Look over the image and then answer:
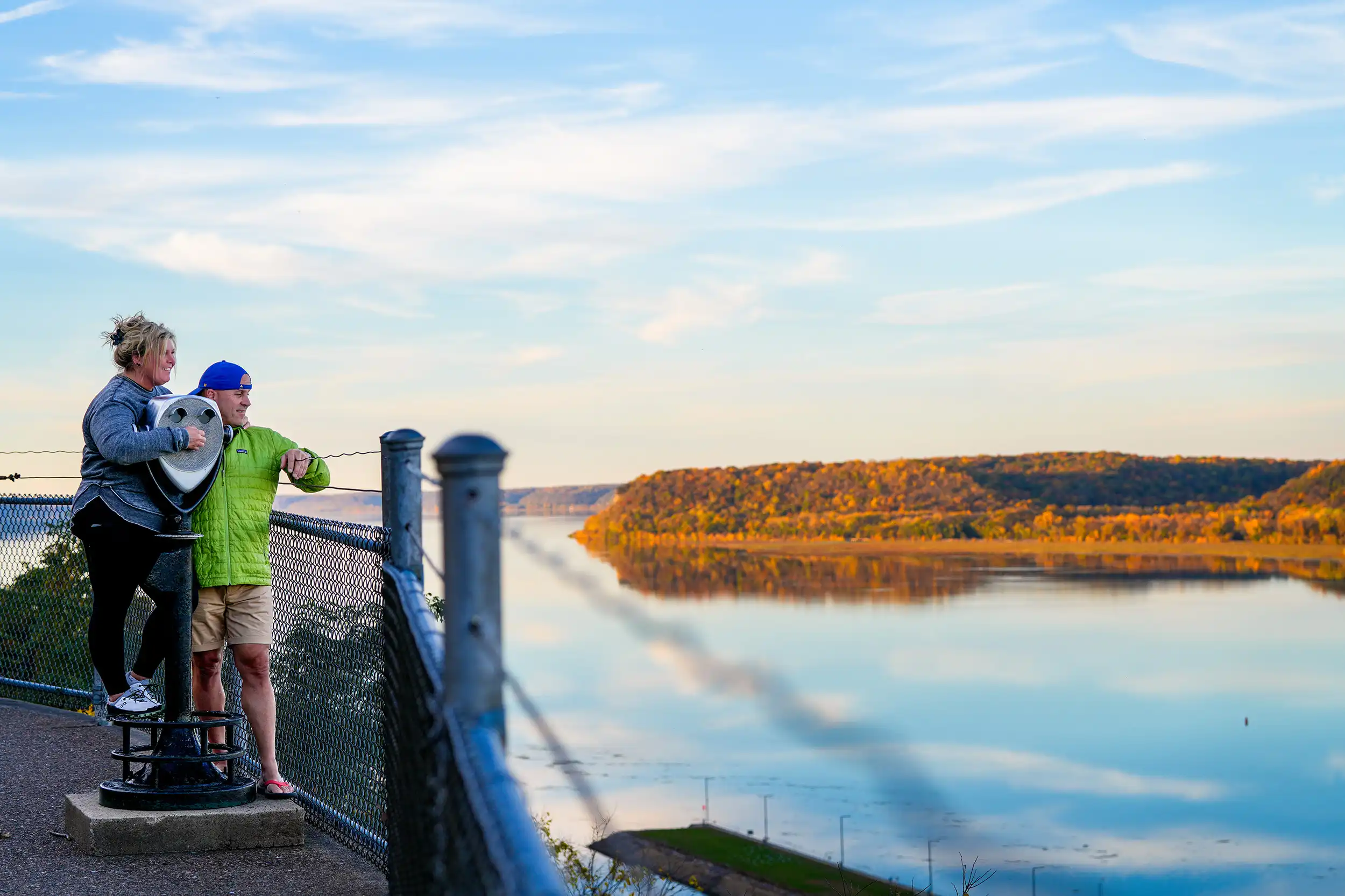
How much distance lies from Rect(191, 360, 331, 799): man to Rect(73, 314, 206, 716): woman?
25cm

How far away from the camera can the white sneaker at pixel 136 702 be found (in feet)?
15.4

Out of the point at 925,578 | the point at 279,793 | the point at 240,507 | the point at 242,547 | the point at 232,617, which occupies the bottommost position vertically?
the point at 925,578

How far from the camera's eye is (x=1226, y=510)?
180625 mm

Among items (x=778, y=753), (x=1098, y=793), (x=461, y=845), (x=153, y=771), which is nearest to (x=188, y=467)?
(x=153, y=771)

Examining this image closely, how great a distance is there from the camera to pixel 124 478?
14.6 ft

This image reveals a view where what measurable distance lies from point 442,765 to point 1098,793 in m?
134

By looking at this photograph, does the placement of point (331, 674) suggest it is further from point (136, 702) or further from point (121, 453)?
point (121, 453)

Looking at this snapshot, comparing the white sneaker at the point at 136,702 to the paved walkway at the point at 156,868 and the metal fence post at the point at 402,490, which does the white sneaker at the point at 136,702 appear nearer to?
the paved walkway at the point at 156,868

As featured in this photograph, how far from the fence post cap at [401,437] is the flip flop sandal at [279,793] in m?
1.76

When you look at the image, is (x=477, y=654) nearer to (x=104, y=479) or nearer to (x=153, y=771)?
(x=104, y=479)

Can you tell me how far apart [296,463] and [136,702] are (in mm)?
1030

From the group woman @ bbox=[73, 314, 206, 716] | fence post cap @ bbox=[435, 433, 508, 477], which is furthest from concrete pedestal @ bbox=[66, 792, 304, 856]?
fence post cap @ bbox=[435, 433, 508, 477]

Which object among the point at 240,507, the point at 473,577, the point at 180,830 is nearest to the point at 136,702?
the point at 180,830

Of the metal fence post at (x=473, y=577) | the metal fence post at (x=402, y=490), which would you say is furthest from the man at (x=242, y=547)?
the metal fence post at (x=473, y=577)
